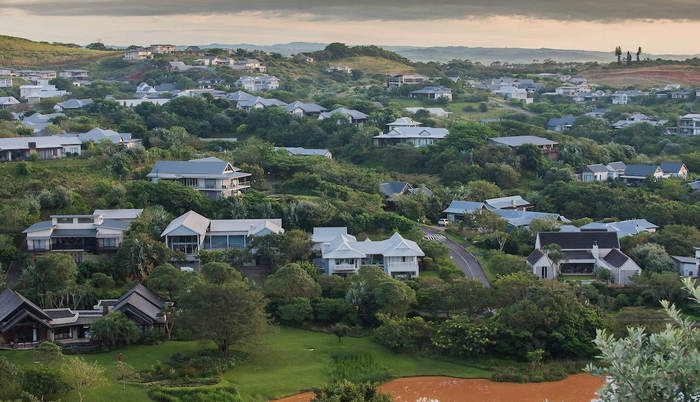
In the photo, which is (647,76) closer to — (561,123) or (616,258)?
(561,123)

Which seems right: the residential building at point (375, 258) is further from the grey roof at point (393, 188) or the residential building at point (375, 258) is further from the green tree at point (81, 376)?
the green tree at point (81, 376)

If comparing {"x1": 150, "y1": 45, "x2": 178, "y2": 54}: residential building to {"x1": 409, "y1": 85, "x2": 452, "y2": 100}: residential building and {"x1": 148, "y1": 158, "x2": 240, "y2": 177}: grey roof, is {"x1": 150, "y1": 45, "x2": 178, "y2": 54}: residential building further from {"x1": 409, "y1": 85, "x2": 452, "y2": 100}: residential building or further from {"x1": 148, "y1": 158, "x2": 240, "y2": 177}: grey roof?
{"x1": 148, "y1": 158, "x2": 240, "y2": 177}: grey roof

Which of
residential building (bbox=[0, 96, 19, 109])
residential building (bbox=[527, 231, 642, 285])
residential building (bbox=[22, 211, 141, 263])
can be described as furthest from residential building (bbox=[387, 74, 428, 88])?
residential building (bbox=[22, 211, 141, 263])

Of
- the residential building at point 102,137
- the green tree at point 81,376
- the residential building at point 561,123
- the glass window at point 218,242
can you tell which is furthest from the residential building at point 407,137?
the green tree at point 81,376

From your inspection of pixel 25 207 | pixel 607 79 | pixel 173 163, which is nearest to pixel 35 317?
pixel 25 207

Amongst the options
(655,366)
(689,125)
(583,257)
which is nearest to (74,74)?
(689,125)
